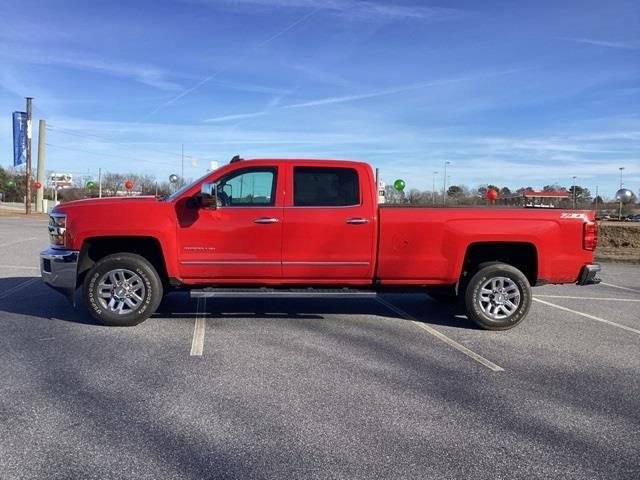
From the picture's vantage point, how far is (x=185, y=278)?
7.04 meters

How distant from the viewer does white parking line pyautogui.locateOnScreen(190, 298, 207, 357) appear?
19.5ft

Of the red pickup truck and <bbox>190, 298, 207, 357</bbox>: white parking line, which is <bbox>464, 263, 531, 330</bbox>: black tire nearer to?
the red pickup truck

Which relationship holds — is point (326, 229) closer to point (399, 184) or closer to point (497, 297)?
point (497, 297)

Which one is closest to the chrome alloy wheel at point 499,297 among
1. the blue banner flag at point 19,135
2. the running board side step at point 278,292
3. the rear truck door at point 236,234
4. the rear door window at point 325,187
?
the running board side step at point 278,292

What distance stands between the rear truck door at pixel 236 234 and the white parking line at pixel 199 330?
1.99ft

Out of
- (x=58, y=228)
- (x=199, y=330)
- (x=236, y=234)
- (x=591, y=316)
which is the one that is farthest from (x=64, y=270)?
(x=591, y=316)

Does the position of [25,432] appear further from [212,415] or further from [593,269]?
[593,269]

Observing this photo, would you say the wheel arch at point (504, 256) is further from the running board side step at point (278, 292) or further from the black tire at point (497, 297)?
the running board side step at point (278, 292)

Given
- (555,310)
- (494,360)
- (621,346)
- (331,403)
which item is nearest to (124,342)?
(331,403)

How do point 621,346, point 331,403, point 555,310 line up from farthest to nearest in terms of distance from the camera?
point 555,310, point 621,346, point 331,403

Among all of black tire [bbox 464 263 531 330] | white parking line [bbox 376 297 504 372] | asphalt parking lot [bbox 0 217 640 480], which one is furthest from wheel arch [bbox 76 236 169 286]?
black tire [bbox 464 263 531 330]

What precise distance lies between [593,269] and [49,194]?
96225 mm

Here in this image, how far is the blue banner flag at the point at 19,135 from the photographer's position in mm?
43438

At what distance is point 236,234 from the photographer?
6.95 metres
